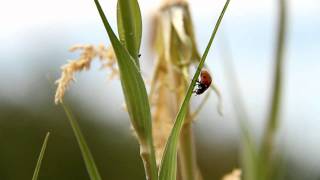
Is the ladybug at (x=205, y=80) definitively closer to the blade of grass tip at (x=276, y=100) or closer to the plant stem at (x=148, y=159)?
the blade of grass tip at (x=276, y=100)

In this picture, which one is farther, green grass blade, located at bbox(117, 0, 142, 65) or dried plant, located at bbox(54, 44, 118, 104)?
dried plant, located at bbox(54, 44, 118, 104)

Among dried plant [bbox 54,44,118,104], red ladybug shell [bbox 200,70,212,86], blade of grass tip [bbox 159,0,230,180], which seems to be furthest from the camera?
red ladybug shell [bbox 200,70,212,86]

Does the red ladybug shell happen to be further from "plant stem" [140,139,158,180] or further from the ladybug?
"plant stem" [140,139,158,180]

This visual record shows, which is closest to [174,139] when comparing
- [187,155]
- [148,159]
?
[148,159]

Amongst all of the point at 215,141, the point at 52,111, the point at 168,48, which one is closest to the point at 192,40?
the point at 168,48

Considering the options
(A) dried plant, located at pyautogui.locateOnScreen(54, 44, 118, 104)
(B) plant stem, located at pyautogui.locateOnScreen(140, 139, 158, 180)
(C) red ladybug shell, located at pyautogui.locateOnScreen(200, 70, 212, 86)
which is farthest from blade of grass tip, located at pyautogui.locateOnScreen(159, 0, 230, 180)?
(C) red ladybug shell, located at pyautogui.locateOnScreen(200, 70, 212, 86)

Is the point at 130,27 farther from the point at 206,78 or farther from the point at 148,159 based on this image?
the point at 206,78
